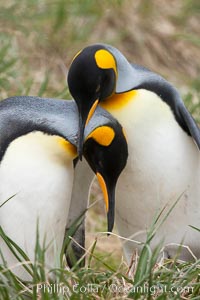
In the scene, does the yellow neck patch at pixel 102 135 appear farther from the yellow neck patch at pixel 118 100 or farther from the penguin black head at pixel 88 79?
the yellow neck patch at pixel 118 100

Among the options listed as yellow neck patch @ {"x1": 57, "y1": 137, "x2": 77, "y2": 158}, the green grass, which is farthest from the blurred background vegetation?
the green grass

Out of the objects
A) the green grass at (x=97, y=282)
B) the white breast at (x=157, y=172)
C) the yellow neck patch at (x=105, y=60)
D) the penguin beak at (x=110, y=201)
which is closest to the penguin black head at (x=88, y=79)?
the yellow neck patch at (x=105, y=60)

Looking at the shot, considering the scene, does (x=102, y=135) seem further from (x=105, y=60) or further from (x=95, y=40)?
(x=95, y=40)

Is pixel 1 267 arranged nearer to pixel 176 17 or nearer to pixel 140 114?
pixel 140 114

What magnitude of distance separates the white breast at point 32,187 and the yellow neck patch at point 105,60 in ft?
1.57

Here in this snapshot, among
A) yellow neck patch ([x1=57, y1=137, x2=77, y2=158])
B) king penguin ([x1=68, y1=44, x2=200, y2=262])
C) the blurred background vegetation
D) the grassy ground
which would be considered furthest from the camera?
the blurred background vegetation

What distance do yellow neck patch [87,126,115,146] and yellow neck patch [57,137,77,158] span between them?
3.9 inches

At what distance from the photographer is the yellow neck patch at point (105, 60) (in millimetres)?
5428

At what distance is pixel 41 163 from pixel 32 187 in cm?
12

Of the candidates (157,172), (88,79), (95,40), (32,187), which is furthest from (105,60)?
(95,40)

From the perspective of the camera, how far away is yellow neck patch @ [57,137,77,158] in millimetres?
5227

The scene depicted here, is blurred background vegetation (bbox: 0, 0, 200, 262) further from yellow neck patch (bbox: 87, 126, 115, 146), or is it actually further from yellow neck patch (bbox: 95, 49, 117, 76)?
yellow neck patch (bbox: 87, 126, 115, 146)

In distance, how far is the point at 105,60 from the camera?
5.50 metres

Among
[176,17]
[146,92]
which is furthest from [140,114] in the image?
[176,17]
